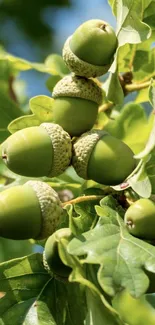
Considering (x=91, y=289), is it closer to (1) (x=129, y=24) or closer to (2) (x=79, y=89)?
(2) (x=79, y=89)

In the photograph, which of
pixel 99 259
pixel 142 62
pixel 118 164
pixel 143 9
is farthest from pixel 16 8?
pixel 99 259

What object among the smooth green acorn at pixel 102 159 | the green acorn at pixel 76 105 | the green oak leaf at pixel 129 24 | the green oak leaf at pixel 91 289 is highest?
the green oak leaf at pixel 129 24

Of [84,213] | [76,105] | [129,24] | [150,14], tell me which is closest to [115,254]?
[84,213]

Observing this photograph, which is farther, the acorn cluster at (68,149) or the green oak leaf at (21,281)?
the green oak leaf at (21,281)

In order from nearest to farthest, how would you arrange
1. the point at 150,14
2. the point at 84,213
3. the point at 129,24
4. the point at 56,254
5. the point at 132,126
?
the point at 56,254 < the point at 84,213 < the point at 129,24 < the point at 150,14 < the point at 132,126

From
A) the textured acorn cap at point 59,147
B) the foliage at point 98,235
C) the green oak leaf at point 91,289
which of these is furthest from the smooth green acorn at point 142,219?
the textured acorn cap at point 59,147

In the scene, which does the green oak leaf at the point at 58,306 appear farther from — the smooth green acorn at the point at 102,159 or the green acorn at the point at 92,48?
the green acorn at the point at 92,48
